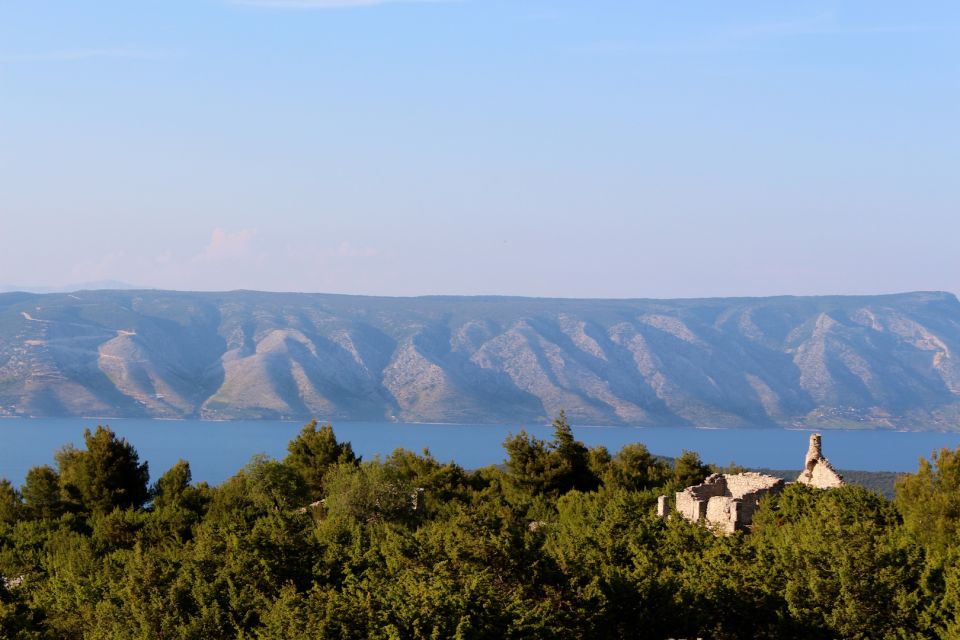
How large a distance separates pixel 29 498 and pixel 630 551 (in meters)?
38.5

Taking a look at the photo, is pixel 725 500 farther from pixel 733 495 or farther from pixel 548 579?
pixel 548 579

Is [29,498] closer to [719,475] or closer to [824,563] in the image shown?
[719,475]

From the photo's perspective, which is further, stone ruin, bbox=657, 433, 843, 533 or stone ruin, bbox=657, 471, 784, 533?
stone ruin, bbox=657, 433, 843, 533

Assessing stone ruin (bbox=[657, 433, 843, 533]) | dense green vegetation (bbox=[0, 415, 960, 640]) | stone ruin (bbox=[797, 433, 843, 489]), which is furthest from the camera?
stone ruin (bbox=[797, 433, 843, 489])

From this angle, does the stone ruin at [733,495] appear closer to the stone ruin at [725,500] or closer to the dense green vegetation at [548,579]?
the stone ruin at [725,500]

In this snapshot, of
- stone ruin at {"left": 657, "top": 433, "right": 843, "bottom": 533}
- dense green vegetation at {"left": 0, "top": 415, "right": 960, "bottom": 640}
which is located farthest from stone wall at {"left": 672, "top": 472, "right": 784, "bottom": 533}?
dense green vegetation at {"left": 0, "top": 415, "right": 960, "bottom": 640}

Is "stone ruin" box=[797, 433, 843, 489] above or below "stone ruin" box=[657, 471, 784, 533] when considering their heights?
above

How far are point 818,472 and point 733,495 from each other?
172 inches

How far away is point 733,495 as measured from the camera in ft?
167

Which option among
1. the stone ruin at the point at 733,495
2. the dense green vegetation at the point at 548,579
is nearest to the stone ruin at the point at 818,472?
the stone ruin at the point at 733,495

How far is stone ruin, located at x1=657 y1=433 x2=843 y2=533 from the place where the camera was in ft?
150

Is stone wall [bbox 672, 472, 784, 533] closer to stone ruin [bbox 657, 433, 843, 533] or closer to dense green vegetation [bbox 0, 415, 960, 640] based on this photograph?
stone ruin [bbox 657, 433, 843, 533]

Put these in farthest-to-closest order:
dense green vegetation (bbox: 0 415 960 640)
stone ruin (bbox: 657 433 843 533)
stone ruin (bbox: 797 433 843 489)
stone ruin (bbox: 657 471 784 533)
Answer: stone ruin (bbox: 797 433 843 489) < stone ruin (bbox: 657 433 843 533) < stone ruin (bbox: 657 471 784 533) < dense green vegetation (bbox: 0 415 960 640)

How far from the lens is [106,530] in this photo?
55219 mm
